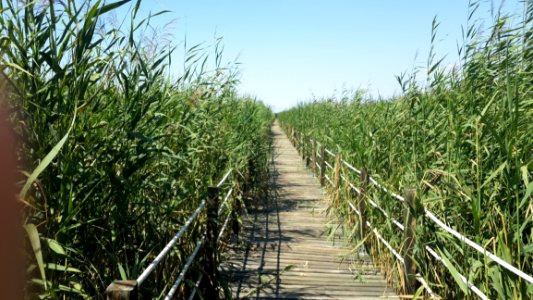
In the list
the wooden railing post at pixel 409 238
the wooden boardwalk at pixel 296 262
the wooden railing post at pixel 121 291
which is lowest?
the wooden boardwalk at pixel 296 262

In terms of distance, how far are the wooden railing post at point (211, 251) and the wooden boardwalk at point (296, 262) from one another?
1.92 feet

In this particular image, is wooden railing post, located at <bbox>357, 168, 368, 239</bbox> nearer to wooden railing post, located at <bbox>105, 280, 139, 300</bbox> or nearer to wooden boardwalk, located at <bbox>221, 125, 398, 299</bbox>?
wooden boardwalk, located at <bbox>221, 125, 398, 299</bbox>

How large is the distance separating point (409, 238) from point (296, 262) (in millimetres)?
1782

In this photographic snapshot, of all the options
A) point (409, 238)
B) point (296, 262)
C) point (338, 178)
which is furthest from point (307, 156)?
point (409, 238)

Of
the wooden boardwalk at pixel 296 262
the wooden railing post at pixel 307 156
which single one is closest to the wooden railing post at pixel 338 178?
the wooden boardwalk at pixel 296 262

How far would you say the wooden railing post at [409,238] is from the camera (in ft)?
12.4

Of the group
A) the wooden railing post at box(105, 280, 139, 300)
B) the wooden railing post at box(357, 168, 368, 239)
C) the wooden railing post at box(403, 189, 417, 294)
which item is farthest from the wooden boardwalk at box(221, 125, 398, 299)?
the wooden railing post at box(105, 280, 139, 300)

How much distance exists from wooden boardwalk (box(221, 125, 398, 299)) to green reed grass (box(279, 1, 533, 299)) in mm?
426

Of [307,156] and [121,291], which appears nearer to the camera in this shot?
[121,291]

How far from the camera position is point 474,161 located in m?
3.21

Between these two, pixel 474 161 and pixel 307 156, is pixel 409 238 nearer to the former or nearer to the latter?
pixel 474 161

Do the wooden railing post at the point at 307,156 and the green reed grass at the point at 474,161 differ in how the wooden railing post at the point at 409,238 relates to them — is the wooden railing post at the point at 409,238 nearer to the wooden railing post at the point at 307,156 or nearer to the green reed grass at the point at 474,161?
the green reed grass at the point at 474,161

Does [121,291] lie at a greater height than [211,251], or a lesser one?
greater

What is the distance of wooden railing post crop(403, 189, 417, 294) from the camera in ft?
12.4
